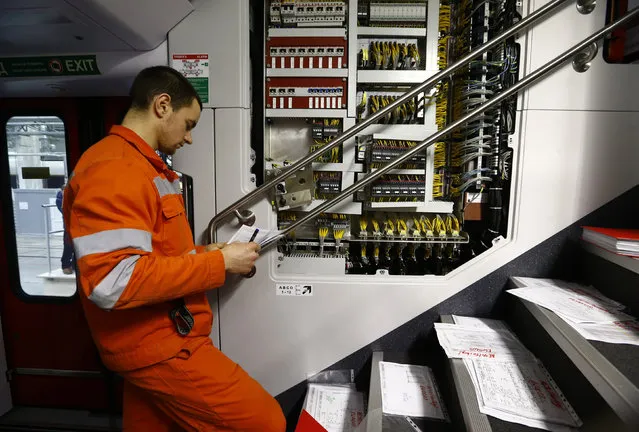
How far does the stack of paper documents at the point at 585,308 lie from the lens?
125cm

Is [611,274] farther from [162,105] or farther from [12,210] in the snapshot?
[12,210]

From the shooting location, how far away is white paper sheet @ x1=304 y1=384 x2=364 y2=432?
174 centimetres

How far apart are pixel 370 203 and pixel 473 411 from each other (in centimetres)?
124

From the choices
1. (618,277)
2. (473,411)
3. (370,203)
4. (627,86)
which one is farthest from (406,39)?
(473,411)

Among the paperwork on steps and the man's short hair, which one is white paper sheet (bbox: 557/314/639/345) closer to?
the paperwork on steps

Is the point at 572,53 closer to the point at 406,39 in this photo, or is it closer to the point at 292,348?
the point at 406,39

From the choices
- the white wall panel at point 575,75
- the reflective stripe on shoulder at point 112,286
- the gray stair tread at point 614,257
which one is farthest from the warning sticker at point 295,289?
the white wall panel at point 575,75

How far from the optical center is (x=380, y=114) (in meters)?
1.70

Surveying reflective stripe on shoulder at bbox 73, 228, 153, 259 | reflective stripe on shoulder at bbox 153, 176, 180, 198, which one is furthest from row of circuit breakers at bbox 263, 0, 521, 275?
reflective stripe on shoulder at bbox 73, 228, 153, 259

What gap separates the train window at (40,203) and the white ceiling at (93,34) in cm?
48

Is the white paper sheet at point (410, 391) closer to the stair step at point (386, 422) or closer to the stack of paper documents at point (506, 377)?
the stair step at point (386, 422)

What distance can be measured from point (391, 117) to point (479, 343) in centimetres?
140

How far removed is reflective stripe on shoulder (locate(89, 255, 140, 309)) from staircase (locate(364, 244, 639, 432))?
1.14m

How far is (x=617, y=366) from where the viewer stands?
105cm
